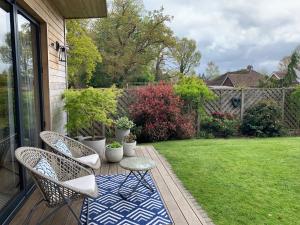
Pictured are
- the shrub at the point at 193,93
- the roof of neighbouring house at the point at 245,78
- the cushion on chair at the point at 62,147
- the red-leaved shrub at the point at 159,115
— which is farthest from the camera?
the roof of neighbouring house at the point at 245,78

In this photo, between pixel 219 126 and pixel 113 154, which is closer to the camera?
pixel 113 154

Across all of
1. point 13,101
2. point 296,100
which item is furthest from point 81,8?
point 296,100

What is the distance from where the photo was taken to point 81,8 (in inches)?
201

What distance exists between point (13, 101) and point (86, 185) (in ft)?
4.13

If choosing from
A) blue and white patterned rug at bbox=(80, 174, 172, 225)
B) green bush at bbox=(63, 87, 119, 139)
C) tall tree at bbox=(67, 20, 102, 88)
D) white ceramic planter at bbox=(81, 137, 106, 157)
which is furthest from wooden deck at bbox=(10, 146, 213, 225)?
tall tree at bbox=(67, 20, 102, 88)

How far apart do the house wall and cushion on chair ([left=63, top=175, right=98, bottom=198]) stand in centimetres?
206

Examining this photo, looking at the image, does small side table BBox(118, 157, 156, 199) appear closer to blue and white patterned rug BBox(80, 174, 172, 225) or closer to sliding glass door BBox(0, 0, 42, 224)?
blue and white patterned rug BBox(80, 174, 172, 225)

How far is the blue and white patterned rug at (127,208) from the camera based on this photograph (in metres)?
2.56

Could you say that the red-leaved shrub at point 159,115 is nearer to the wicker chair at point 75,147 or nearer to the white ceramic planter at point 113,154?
the white ceramic planter at point 113,154

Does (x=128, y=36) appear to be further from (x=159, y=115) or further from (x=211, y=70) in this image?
(x=211, y=70)

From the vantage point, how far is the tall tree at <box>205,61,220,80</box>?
31628 millimetres

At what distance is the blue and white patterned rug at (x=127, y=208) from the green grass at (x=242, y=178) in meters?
0.53

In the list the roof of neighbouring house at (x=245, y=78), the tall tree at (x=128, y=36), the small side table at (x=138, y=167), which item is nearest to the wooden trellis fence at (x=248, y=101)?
the small side table at (x=138, y=167)

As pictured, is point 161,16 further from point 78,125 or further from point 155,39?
point 78,125
